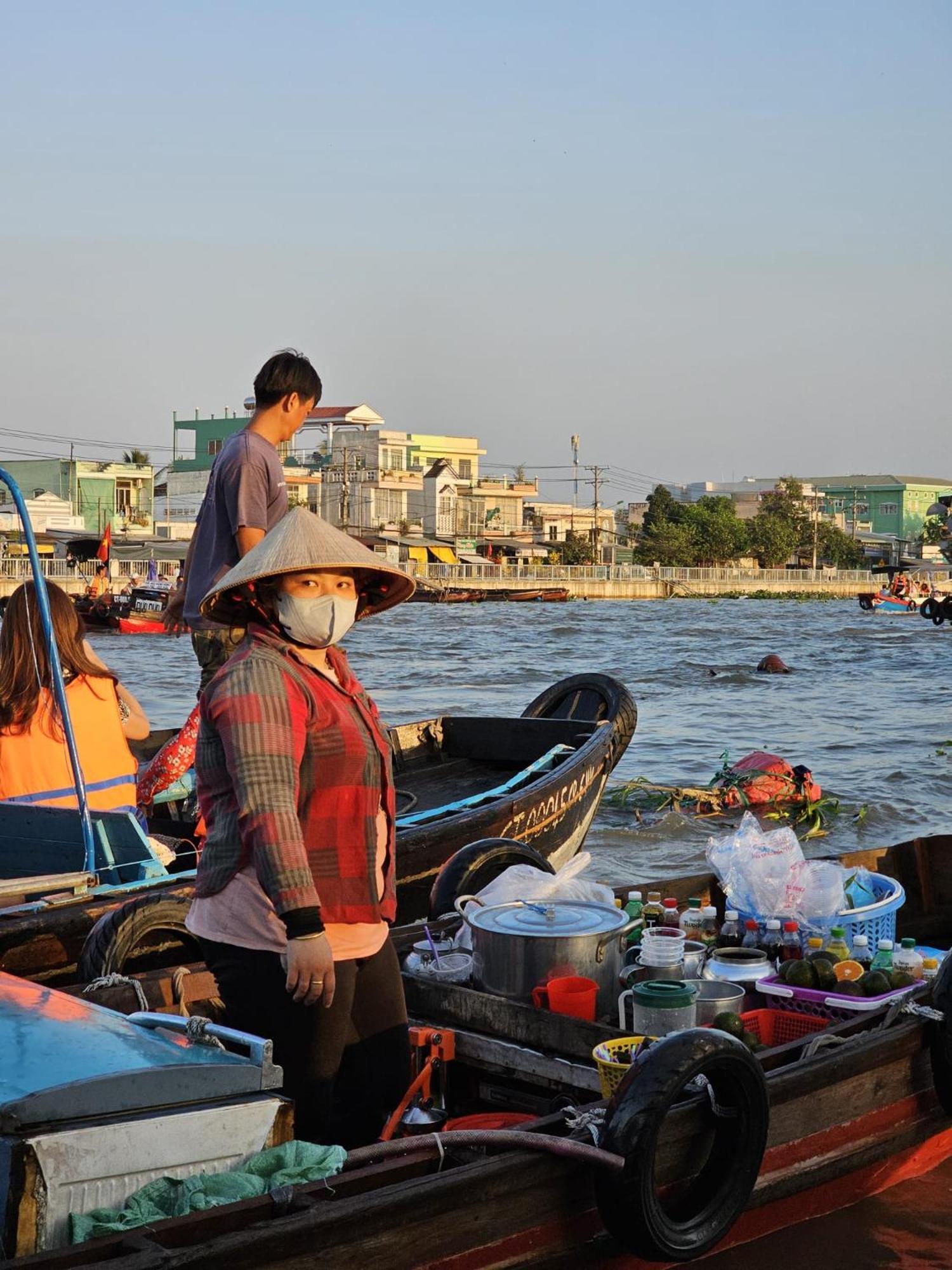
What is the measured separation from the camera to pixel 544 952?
14.2 ft

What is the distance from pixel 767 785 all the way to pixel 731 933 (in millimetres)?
7808

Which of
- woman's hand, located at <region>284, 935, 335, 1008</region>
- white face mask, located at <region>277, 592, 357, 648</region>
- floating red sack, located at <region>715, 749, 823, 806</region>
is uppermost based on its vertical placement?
white face mask, located at <region>277, 592, 357, 648</region>

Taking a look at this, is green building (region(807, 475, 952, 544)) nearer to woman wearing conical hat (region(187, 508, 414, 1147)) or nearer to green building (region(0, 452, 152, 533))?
green building (region(0, 452, 152, 533))

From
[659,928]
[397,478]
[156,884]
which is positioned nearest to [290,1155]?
[659,928]

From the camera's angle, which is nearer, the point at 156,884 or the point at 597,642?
the point at 156,884

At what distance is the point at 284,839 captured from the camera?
10.3 feet

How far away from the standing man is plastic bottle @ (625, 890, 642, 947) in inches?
67.3

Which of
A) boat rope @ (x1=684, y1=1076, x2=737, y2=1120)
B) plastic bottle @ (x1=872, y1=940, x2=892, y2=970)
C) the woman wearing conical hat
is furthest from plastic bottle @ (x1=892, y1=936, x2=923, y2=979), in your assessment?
the woman wearing conical hat

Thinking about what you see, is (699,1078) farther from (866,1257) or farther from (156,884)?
(156,884)

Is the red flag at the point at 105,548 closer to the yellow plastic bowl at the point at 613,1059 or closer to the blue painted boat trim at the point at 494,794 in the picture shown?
the blue painted boat trim at the point at 494,794

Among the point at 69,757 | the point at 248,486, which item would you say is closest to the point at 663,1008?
the point at 248,486

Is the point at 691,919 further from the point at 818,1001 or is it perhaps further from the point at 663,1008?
the point at 663,1008

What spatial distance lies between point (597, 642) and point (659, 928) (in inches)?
1419

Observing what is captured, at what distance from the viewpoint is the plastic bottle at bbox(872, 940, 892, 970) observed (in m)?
4.75
